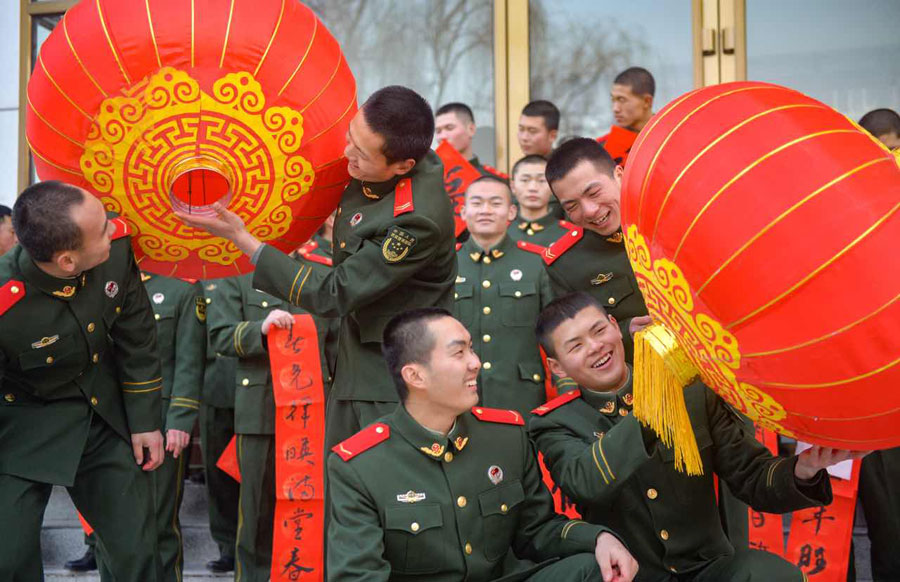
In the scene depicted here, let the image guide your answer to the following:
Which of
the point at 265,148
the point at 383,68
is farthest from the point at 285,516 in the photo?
the point at 383,68

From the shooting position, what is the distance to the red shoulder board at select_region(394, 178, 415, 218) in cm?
Answer: 307

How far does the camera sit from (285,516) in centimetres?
405

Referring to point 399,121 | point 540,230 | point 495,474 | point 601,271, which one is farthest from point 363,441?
point 540,230

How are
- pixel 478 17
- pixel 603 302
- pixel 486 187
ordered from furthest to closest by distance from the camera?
pixel 478 17
pixel 486 187
pixel 603 302

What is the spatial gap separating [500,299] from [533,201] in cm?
77

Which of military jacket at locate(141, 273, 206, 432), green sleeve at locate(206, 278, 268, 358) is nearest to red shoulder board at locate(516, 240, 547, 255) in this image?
green sleeve at locate(206, 278, 268, 358)

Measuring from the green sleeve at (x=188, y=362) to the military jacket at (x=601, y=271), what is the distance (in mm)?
1627

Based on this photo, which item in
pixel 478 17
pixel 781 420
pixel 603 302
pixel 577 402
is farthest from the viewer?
pixel 478 17

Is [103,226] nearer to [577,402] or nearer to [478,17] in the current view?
[577,402]

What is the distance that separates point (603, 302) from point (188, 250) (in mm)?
1587

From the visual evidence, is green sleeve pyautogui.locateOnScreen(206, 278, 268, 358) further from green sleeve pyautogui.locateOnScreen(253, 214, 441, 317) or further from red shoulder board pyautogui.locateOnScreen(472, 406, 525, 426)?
red shoulder board pyautogui.locateOnScreen(472, 406, 525, 426)

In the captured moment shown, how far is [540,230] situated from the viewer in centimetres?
509

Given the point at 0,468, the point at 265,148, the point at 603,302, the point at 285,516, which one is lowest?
the point at 285,516

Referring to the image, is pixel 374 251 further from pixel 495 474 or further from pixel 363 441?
pixel 495 474
